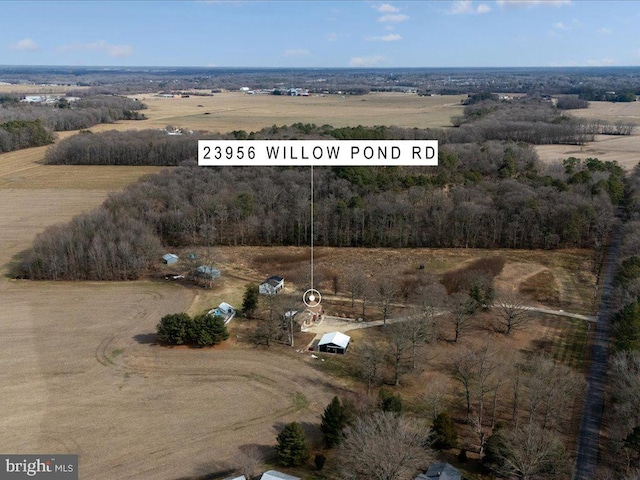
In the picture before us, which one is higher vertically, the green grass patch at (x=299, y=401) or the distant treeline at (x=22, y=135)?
the distant treeline at (x=22, y=135)

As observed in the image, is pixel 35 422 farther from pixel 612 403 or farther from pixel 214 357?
pixel 612 403

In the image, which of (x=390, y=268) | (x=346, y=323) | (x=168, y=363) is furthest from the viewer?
(x=390, y=268)

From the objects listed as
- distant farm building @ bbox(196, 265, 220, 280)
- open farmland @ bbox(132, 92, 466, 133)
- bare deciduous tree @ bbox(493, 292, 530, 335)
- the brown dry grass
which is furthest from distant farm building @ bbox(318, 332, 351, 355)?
open farmland @ bbox(132, 92, 466, 133)

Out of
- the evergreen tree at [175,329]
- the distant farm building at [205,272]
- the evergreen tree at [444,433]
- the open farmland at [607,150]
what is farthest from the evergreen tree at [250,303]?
the open farmland at [607,150]

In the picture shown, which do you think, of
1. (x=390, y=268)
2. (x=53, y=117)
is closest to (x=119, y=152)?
(x=53, y=117)

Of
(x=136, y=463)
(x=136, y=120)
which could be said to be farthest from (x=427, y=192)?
(x=136, y=120)

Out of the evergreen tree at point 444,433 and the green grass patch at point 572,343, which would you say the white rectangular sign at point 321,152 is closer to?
the evergreen tree at point 444,433

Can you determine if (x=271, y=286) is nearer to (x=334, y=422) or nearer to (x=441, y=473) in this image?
(x=334, y=422)
